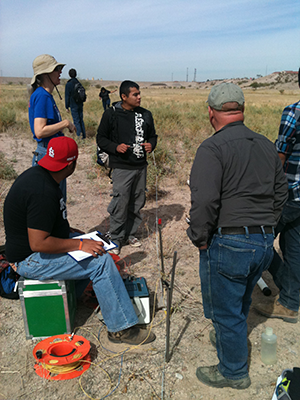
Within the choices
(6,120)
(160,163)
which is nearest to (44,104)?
(160,163)

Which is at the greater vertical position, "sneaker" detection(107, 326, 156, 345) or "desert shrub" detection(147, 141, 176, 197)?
"desert shrub" detection(147, 141, 176, 197)

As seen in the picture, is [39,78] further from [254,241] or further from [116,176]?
[254,241]

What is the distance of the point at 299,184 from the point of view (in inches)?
116

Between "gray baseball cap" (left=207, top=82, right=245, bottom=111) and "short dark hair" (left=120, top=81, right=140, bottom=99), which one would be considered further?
"short dark hair" (left=120, top=81, right=140, bottom=99)

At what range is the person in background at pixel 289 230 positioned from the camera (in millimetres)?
2891

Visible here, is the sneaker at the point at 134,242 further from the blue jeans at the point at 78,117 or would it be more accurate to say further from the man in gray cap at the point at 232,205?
the blue jeans at the point at 78,117

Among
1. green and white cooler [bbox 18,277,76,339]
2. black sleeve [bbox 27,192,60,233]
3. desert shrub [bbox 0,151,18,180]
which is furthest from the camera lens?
desert shrub [bbox 0,151,18,180]

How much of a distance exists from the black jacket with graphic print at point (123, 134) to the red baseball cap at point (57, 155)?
185 cm

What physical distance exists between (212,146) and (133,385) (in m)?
1.91

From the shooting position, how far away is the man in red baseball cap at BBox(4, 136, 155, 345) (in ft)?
8.25

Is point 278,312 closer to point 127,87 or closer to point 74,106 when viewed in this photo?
point 127,87

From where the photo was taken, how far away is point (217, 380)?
2514mm

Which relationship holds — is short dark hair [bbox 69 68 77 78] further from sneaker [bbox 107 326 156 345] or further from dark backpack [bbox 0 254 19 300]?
sneaker [bbox 107 326 156 345]

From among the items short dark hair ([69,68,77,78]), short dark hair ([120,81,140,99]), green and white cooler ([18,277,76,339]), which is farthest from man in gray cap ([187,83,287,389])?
short dark hair ([69,68,77,78])
